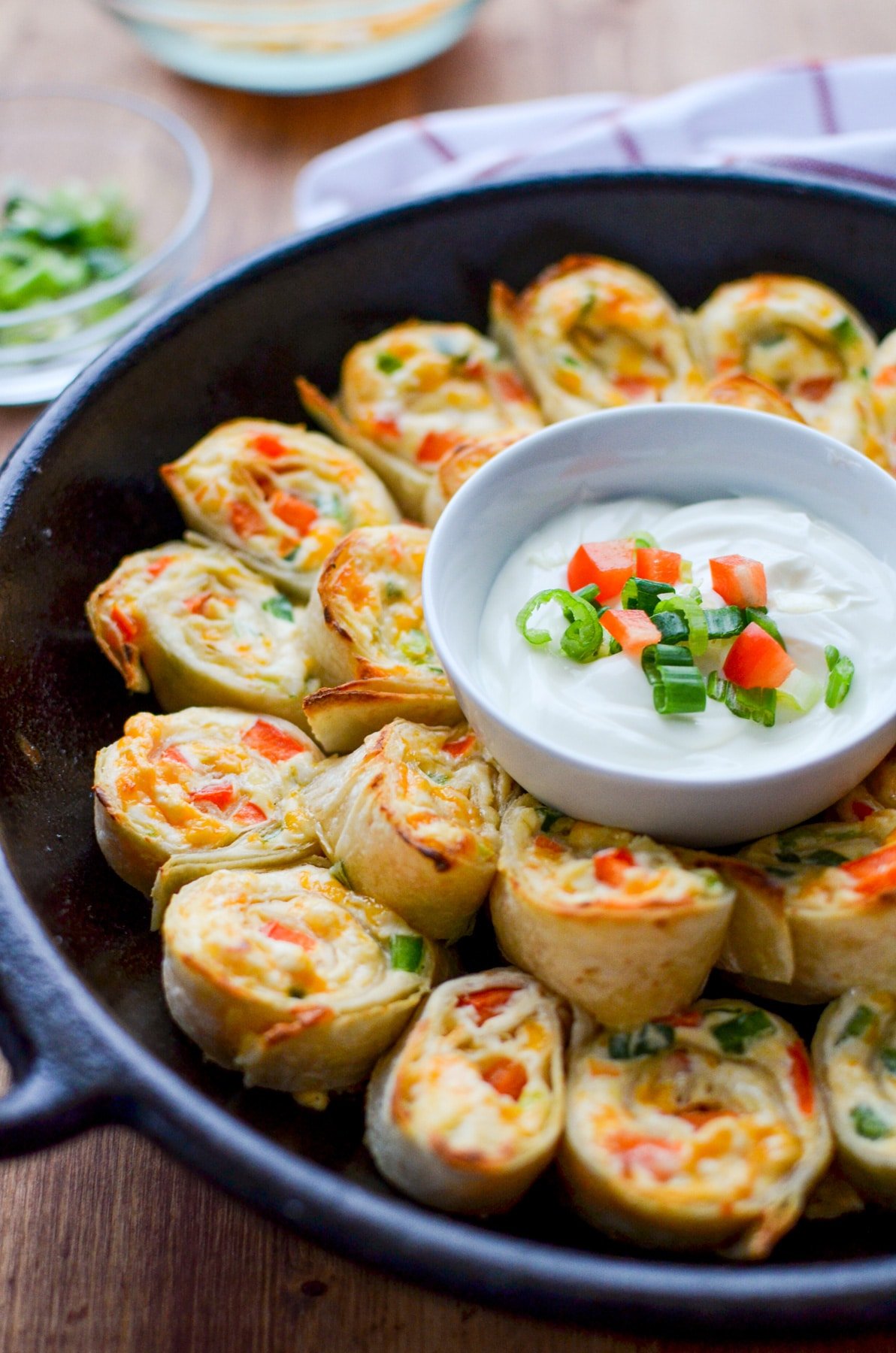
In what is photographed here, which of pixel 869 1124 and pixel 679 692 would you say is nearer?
pixel 869 1124

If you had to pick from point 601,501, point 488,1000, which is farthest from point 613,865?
point 601,501

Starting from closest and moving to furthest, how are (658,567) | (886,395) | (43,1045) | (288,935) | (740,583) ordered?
(43,1045) → (288,935) → (740,583) → (658,567) → (886,395)

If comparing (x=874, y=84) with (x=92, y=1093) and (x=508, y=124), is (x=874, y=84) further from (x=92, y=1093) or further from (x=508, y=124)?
(x=92, y=1093)

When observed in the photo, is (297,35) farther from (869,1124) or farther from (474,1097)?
(869,1124)

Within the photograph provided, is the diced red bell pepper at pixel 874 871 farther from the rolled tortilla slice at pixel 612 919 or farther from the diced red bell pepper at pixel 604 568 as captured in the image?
the diced red bell pepper at pixel 604 568

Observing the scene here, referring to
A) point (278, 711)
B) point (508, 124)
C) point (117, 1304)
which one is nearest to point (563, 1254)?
point (117, 1304)

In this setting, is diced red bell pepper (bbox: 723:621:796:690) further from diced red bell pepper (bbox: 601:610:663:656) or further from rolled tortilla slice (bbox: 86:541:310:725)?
rolled tortilla slice (bbox: 86:541:310:725)

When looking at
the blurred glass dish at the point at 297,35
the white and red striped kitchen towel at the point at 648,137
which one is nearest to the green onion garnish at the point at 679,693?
the white and red striped kitchen towel at the point at 648,137
